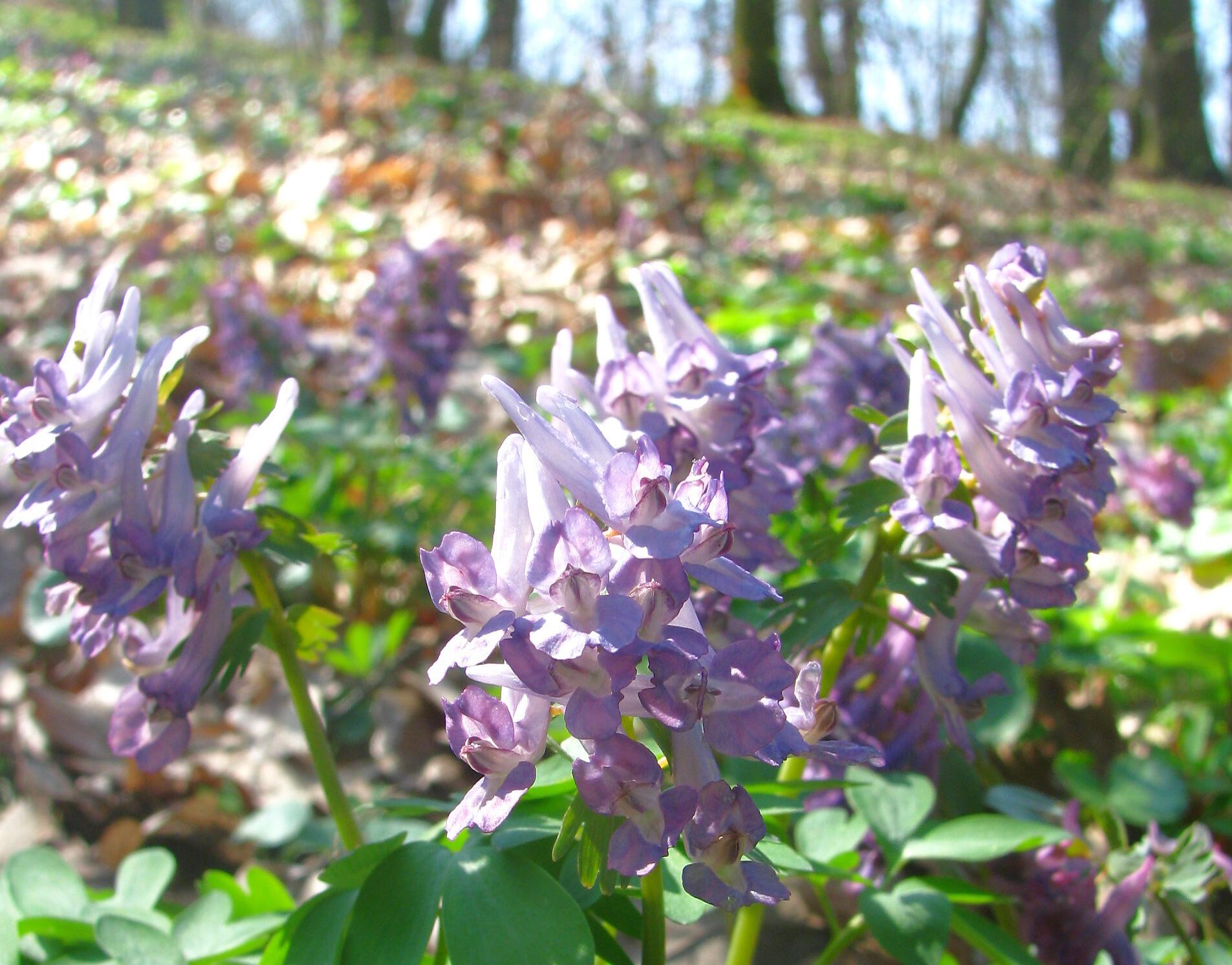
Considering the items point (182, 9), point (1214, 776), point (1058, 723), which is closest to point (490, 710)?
point (1214, 776)

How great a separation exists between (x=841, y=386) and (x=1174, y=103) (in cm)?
2532

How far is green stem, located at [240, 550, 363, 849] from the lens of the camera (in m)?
1.46

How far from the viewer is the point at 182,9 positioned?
23781 mm

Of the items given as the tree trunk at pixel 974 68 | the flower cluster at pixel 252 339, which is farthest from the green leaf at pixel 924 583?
the tree trunk at pixel 974 68

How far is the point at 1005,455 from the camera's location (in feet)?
4.38

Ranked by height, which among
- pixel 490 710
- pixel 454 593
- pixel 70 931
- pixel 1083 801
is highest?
pixel 454 593

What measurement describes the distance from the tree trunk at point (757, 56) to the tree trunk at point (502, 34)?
443 centimetres

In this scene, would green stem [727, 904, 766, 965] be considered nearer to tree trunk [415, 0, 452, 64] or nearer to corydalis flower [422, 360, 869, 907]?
corydalis flower [422, 360, 869, 907]

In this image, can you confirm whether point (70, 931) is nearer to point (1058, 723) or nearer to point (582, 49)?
point (1058, 723)

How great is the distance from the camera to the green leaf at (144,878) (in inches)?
64.2

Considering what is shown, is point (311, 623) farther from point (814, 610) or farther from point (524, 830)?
point (814, 610)

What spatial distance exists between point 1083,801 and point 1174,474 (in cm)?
166

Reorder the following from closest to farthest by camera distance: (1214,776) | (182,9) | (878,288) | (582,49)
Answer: (1214,776), (878,288), (582,49), (182,9)

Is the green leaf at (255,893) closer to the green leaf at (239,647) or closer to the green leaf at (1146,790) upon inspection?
the green leaf at (239,647)
